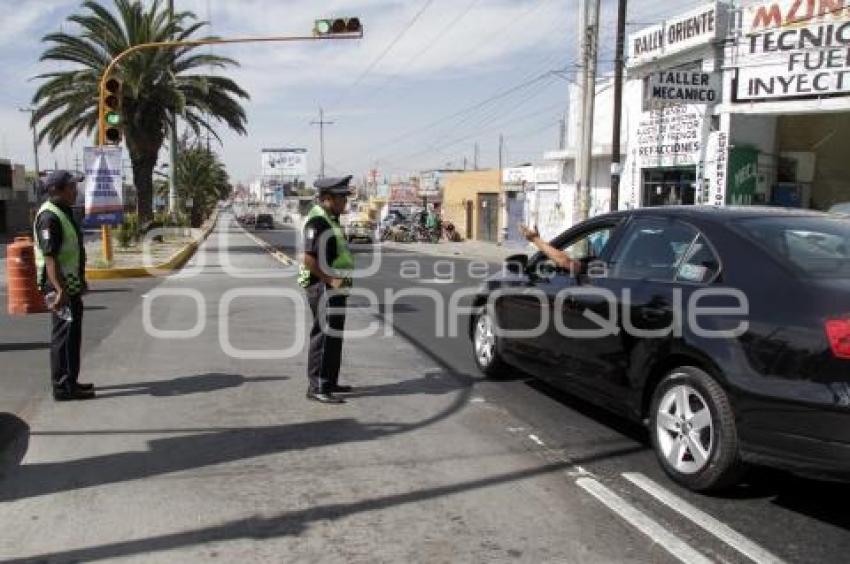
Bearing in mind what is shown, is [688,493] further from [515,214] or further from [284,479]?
[515,214]

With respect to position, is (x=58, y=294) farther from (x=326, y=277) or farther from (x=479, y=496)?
(x=479, y=496)

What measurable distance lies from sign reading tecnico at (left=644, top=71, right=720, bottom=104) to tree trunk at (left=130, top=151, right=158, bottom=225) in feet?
57.2

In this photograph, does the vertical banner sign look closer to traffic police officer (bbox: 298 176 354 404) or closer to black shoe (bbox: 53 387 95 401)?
black shoe (bbox: 53 387 95 401)

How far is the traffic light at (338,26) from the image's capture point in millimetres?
18859

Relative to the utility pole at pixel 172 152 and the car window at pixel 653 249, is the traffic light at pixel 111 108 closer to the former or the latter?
the utility pole at pixel 172 152

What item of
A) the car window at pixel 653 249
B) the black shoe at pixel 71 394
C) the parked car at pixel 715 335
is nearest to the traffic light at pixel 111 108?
the black shoe at pixel 71 394

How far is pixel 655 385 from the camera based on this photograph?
5379 mm

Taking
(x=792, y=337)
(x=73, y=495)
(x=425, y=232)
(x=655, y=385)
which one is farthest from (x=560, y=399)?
(x=425, y=232)

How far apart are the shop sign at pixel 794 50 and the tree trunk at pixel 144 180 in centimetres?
1927

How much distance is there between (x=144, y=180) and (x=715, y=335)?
2899 centimetres

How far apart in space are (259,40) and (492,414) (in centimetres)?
1503

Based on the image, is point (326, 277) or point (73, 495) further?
point (326, 277)

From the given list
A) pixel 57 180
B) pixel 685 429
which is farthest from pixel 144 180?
pixel 685 429

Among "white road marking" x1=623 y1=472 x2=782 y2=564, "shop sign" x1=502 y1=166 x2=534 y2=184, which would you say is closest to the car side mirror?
"white road marking" x1=623 y1=472 x2=782 y2=564
